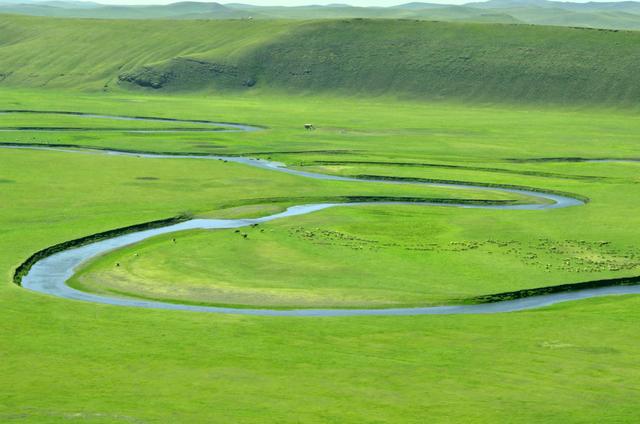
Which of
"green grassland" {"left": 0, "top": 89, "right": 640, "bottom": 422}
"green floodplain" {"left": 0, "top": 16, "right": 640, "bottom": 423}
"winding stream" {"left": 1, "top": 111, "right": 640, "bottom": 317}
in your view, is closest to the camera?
"green grassland" {"left": 0, "top": 89, "right": 640, "bottom": 422}

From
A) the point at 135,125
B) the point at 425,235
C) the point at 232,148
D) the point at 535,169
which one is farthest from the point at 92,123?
the point at 425,235

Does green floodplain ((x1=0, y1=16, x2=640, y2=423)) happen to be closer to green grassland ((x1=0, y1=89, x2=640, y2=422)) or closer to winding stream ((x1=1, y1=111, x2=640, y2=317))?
green grassland ((x1=0, y1=89, x2=640, y2=422))

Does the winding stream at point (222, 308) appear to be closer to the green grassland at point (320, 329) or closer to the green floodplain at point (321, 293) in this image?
the green floodplain at point (321, 293)

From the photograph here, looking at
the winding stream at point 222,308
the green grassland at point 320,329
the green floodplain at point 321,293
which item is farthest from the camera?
the winding stream at point 222,308

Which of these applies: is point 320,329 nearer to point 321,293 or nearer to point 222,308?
point 222,308

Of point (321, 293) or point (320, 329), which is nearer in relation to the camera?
point (320, 329)

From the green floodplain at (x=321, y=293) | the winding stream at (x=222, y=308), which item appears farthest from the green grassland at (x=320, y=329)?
the winding stream at (x=222, y=308)

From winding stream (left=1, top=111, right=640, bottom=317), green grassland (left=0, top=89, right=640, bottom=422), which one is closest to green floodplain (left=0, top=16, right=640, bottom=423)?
green grassland (left=0, top=89, right=640, bottom=422)

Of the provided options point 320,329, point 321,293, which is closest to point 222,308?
point 321,293

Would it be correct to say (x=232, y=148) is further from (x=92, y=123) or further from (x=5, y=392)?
(x=5, y=392)
